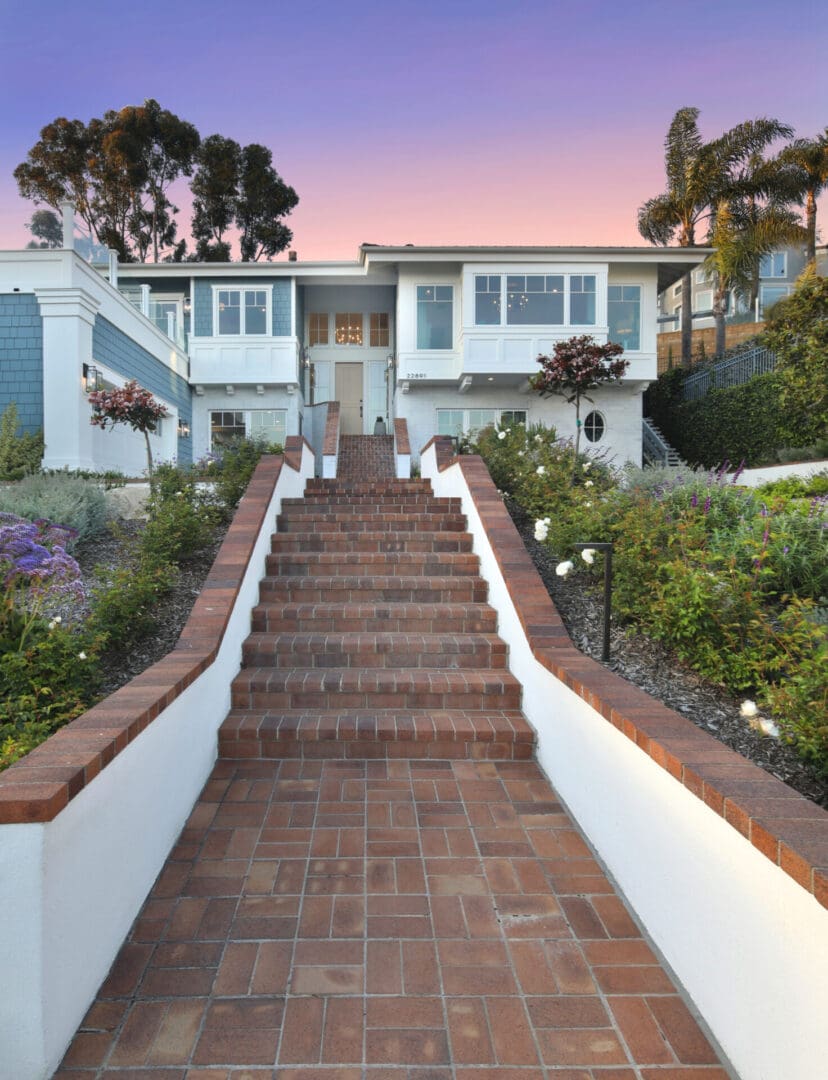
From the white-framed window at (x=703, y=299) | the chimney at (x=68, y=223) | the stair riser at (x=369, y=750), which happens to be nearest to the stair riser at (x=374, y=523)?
the stair riser at (x=369, y=750)

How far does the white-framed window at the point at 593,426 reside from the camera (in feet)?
43.9

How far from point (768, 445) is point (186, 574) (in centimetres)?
1106

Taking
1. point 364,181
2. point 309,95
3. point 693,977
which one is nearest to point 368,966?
point 693,977

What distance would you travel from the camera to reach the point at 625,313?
13.0 metres

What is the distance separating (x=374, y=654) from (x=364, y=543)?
158cm

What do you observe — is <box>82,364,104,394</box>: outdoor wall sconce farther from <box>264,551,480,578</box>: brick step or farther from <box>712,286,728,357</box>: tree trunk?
<box>712,286,728,357</box>: tree trunk

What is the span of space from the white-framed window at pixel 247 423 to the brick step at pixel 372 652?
10517 mm

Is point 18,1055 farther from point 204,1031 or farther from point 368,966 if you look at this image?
point 368,966

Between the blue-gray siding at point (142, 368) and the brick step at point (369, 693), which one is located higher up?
the blue-gray siding at point (142, 368)

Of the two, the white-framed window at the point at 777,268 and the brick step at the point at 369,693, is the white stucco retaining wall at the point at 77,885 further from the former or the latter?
the white-framed window at the point at 777,268

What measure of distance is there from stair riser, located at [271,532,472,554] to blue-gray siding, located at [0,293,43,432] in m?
5.91

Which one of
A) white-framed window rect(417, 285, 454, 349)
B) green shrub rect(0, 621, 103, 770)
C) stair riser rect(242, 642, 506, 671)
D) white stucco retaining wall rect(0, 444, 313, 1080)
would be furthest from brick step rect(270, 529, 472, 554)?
white-framed window rect(417, 285, 454, 349)

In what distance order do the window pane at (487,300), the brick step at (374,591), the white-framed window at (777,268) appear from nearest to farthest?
the brick step at (374,591)
the window pane at (487,300)
the white-framed window at (777,268)

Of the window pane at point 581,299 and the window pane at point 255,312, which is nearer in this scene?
the window pane at point 581,299
